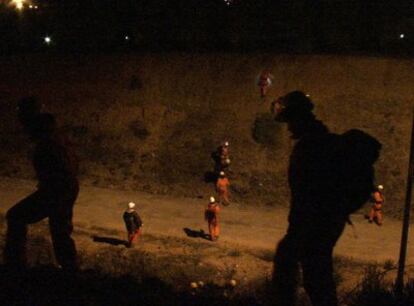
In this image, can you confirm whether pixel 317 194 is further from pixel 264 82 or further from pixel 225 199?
pixel 264 82

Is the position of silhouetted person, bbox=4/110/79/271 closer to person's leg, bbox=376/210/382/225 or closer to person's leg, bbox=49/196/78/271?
person's leg, bbox=49/196/78/271

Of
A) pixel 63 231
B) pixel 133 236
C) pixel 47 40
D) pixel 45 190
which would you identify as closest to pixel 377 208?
pixel 133 236

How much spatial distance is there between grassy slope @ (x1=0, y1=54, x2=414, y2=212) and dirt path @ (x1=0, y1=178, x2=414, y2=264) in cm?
107

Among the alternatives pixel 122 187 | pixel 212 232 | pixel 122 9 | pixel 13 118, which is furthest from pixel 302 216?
pixel 122 9

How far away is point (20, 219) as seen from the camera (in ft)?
17.7

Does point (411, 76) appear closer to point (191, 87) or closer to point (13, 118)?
point (191, 87)

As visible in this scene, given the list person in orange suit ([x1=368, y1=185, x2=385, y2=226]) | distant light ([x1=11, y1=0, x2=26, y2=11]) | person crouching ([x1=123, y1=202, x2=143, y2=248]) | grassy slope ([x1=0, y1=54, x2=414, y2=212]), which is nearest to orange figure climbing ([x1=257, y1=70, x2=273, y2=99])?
grassy slope ([x1=0, y1=54, x2=414, y2=212])

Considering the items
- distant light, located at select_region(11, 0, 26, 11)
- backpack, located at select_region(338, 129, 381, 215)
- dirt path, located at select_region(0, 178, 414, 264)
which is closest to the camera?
backpack, located at select_region(338, 129, 381, 215)

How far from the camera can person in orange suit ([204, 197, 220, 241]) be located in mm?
12563

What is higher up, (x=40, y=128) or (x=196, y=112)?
(x=40, y=128)

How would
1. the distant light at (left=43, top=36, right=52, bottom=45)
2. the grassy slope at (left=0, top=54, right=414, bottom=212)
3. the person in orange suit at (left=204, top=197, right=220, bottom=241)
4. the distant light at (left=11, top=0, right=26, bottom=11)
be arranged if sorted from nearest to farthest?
the person in orange suit at (left=204, top=197, right=220, bottom=241)
the grassy slope at (left=0, top=54, right=414, bottom=212)
the distant light at (left=11, top=0, right=26, bottom=11)
the distant light at (left=43, top=36, right=52, bottom=45)

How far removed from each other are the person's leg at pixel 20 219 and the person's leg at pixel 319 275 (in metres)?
2.40

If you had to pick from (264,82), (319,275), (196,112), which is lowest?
(319,275)

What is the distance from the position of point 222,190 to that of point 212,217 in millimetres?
3245
